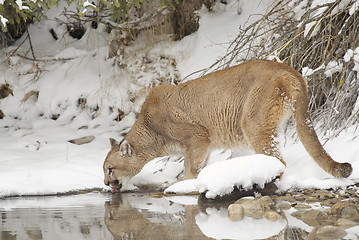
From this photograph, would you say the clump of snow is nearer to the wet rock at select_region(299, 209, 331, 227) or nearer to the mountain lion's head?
the wet rock at select_region(299, 209, 331, 227)

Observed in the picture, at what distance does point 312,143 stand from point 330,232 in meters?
2.13

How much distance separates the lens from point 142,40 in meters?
10.8

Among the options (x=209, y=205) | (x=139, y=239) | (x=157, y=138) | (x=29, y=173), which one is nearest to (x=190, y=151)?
(x=157, y=138)

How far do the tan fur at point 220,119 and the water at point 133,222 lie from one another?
971 millimetres

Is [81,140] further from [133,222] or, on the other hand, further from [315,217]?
[315,217]

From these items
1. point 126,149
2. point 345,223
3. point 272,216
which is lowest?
point 126,149

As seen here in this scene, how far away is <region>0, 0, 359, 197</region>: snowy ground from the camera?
29.1 feet

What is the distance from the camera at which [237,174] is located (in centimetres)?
533

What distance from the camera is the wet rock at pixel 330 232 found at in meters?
3.59

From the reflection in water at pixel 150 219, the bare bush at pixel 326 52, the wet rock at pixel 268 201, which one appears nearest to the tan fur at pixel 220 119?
the bare bush at pixel 326 52

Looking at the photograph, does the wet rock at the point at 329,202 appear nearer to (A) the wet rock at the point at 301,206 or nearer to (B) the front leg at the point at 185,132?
(A) the wet rock at the point at 301,206

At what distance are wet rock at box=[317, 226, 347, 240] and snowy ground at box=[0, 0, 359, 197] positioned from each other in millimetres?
4201

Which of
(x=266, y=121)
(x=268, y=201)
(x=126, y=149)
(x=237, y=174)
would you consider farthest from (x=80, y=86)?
(x=268, y=201)

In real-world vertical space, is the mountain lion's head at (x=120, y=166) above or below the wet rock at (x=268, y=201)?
below
